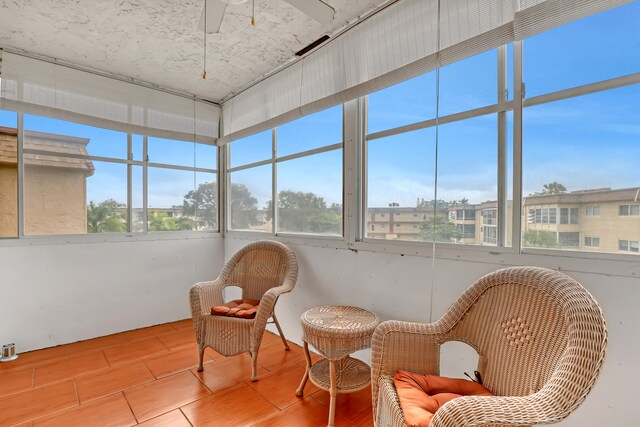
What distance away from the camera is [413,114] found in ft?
6.83

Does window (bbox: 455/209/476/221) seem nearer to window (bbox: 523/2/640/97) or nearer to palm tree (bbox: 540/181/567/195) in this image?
palm tree (bbox: 540/181/567/195)

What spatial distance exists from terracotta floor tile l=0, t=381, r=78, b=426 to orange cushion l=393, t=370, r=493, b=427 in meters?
2.09

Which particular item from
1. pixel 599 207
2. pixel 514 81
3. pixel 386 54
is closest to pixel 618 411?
pixel 599 207

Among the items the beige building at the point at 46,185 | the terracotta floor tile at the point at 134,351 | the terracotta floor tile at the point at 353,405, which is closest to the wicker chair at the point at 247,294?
the terracotta floor tile at the point at 353,405

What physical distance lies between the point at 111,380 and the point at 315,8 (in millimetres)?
2831

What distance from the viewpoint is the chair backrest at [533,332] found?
3.22ft

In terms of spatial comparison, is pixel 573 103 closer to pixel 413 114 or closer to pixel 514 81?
pixel 514 81

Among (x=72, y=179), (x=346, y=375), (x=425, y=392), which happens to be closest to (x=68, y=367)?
(x=72, y=179)

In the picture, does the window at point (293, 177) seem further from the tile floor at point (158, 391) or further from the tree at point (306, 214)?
the tile floor at point (158, 391)

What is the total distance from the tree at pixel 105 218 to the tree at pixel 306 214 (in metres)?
1.58

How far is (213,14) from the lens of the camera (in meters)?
1.64

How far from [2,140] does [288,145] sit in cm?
247

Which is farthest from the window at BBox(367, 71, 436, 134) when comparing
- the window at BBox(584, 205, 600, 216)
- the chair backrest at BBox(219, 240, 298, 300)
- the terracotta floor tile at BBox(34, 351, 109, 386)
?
the terracotta floor tile at BBox(34, 351, 109, 386)

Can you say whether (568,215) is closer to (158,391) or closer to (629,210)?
(629,210)
